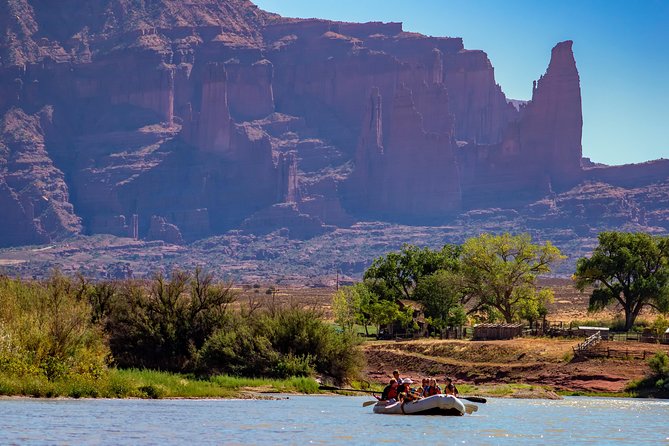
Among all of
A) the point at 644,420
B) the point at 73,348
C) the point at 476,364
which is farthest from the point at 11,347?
the point at 476,364

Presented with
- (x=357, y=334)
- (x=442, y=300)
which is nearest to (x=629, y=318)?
(x=442, y=300)

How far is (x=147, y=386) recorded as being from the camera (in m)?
51.0

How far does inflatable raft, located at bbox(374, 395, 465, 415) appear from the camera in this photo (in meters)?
47.4

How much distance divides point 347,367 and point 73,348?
1458 centimetres

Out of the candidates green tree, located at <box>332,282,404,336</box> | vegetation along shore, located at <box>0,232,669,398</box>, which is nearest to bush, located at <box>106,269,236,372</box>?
vegetation along shore, located at <box>0,232,669,398</box>

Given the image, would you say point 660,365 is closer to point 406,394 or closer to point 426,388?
point 426,388

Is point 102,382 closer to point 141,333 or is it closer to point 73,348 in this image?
point 73,348

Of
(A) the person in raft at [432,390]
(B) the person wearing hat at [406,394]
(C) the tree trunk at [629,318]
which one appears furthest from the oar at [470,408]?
(C) the tree trunk at [629,318]

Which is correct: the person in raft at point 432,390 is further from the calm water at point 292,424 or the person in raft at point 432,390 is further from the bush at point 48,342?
the bush at point 48,342

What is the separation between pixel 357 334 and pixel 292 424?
23.4 meters

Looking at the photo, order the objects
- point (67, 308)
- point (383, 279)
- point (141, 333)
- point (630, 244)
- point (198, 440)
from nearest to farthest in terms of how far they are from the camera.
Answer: point (198, 440) < point (67, 308) < point (141, 333) < point (630, 244) < point (383, 279)

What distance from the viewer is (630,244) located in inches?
3310

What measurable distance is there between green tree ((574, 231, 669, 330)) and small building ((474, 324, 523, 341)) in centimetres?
766

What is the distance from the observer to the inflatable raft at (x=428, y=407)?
47375 mm
